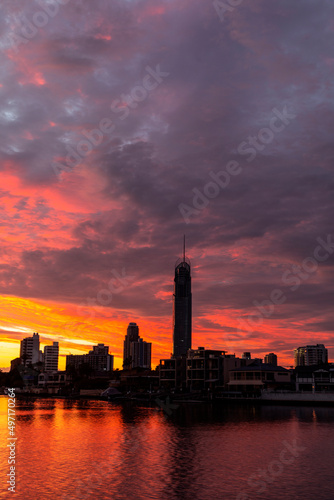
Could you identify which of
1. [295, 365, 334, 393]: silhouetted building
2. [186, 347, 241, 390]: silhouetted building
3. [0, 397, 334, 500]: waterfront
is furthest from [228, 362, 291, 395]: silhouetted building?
[0, 397, 334, 500]: waterfront

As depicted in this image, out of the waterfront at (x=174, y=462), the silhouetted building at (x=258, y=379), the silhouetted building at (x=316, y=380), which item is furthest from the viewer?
the silhouetted building at (x=258, y=379)

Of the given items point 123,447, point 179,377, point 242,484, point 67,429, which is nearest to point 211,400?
point 179,377

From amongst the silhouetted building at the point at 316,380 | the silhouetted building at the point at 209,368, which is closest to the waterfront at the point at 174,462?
the silhouetted building at the point at 316,380

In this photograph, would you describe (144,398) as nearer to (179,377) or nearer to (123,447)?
(179,377)

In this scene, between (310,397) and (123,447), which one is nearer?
(123,447)

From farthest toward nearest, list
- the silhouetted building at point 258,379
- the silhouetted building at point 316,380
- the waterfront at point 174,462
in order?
the silhouetted building at point 258,379
the silhouetted building at point 316,380
the waterfront at point 174,462

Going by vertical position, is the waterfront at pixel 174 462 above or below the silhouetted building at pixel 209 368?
below

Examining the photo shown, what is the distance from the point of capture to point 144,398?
180m

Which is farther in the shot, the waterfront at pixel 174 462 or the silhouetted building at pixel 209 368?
the silhouetted building at pixel 209 368

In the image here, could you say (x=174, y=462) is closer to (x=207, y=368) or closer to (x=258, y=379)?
(x=258, y=379)

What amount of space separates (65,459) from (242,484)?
860 inches

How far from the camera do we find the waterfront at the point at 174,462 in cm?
3809

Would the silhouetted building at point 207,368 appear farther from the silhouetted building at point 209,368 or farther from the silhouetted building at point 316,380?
the silhouetted building at point 316,380

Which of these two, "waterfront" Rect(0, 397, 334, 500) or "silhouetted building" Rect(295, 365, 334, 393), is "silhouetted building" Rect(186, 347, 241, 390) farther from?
"waterfront" Rect(0, 397, 334, 500)
